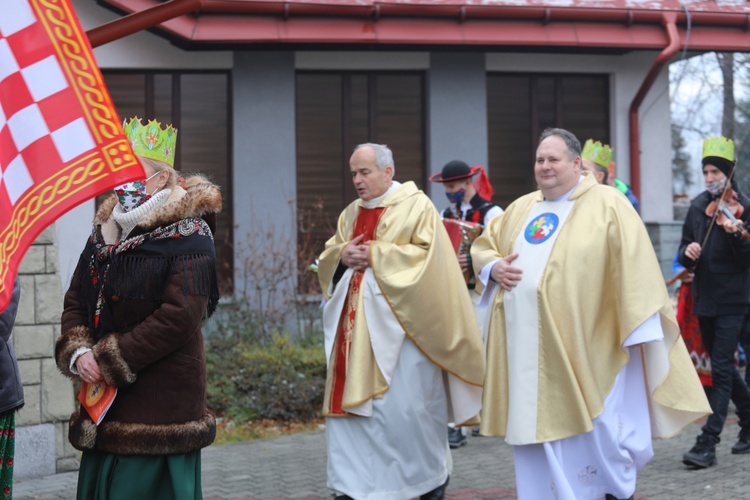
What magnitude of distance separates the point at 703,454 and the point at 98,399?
14.4ft

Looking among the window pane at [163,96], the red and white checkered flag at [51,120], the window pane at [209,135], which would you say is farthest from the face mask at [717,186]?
the window pane at [163,96]

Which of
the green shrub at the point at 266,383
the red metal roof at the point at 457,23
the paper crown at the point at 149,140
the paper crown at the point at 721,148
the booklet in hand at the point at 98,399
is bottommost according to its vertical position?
the green shrub at the point at 266,383

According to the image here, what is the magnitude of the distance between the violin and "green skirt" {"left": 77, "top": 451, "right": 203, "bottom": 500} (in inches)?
173

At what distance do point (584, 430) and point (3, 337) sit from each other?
275 cm

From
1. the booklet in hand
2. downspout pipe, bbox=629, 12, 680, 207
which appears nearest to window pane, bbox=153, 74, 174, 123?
downspout pipe, bbox=629, 12, 680, 207

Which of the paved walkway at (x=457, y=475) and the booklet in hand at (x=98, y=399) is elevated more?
the booklet in hand at (x=98, y=399)

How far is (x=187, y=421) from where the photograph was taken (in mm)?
4258

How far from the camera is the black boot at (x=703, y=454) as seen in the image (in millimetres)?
7000

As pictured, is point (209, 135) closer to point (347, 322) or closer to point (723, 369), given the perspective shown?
point (347, 322)

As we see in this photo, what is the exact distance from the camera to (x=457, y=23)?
11070mm

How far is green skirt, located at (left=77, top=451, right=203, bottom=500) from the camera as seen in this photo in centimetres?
417

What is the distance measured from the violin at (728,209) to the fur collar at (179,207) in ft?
13.5

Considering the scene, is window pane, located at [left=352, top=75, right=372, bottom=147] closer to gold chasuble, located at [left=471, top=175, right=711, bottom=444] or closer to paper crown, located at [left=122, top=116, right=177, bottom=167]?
gold chasuble, located at [left=471, top=175, right=711, bottom=444]

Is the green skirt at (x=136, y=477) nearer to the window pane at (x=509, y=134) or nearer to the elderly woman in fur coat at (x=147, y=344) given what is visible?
the elderly woman in fur coat at (x=147, y=344)
